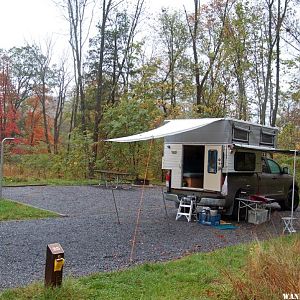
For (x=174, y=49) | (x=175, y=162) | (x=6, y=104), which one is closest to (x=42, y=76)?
(x=6, y=104)

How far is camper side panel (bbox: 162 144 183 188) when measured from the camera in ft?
32.6

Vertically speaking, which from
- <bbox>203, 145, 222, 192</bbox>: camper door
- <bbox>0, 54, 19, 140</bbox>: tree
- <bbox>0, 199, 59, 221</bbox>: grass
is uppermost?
<bbox>0, 54, 19, 140</bbox>: tree

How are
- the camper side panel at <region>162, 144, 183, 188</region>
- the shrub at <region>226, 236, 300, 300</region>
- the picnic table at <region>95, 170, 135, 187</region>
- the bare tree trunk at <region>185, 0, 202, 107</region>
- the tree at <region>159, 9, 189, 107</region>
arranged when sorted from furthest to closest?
the tree at <region>159, 9, 189, 107</region> → the bare tree trunk at <region>185, 0, 202, 107</region> → the picnic table at <region>95, 170, 135, 187</region> → the camper side panel at <region>162, 144, 183, 188</region> → the shrub at <region>226, 236, 300, 300</region>

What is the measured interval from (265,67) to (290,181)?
502 inches

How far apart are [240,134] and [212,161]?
36.2 inches

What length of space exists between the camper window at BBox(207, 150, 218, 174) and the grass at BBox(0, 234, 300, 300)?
3945 mm

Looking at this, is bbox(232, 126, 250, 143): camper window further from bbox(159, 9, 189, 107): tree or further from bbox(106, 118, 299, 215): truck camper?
bbox(159, 9, 189, 107): tree

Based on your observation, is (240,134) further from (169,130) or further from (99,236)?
(99,236)

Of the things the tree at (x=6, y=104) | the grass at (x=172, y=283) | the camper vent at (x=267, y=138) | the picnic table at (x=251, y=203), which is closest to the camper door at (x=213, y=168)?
the picnic table at (x=251, y=203)

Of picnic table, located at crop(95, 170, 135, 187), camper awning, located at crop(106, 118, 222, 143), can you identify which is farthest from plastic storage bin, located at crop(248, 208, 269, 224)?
picnic table, located at crop(95, 170, 135, 187)

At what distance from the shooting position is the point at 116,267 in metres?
5.27

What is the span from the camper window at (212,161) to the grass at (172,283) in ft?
12.9

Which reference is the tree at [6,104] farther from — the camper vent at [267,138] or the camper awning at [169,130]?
the camper vent at [267,138]

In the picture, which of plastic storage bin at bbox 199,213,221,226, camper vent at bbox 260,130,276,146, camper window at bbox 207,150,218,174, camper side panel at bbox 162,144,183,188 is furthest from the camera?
camper vent at bbox 260,130,276,146
